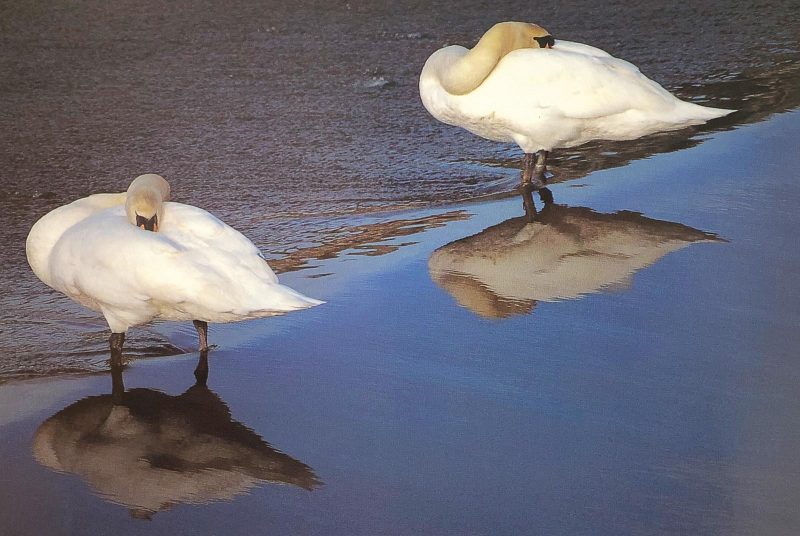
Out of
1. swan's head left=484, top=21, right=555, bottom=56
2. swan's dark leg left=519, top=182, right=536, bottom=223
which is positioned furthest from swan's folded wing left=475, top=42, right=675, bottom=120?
swan's dark leg left=519, top=182, right=536, bottom=223

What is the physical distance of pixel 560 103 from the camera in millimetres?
6285

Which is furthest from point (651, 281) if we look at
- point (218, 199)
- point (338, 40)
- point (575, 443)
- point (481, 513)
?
point (338, 40)

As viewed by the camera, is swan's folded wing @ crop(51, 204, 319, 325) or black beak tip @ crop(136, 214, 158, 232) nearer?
swan's folded wing @ crop(51, 204, 319, 325)

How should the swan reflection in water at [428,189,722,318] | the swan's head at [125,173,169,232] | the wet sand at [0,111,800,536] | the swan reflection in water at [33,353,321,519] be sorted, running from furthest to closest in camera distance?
the swan reflection in water at [428,189,722,318] < the swan's head at [125,173,169,232] < the swan reflection in water at [33,353,321,519] < the wet sand at [0,111,800,536]

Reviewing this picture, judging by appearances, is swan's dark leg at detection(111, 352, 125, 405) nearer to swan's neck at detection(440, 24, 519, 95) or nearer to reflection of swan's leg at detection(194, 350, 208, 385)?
reflection of swan's leg at detection(194, 350, 208, 385)

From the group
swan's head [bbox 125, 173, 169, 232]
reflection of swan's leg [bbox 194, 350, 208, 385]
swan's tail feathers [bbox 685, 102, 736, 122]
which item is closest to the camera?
reflection of swan's leg [bbox 194, 350, 208, 385]

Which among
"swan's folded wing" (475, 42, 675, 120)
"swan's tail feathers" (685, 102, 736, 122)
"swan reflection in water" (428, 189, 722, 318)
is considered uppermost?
"swan's folded wing" (475, 42, 675, 120)

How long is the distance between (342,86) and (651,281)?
12.6ft

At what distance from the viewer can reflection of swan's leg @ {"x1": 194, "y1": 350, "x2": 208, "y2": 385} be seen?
13.3 ft

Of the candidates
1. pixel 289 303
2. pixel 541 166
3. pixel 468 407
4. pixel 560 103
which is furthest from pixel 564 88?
pixel 468 407

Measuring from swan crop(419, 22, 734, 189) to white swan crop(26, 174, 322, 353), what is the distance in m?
2.45

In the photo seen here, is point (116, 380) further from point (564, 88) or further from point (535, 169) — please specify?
point (564, 88)

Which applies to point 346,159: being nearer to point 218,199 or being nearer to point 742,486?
point 218,199

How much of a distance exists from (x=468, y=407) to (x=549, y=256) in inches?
62.5
